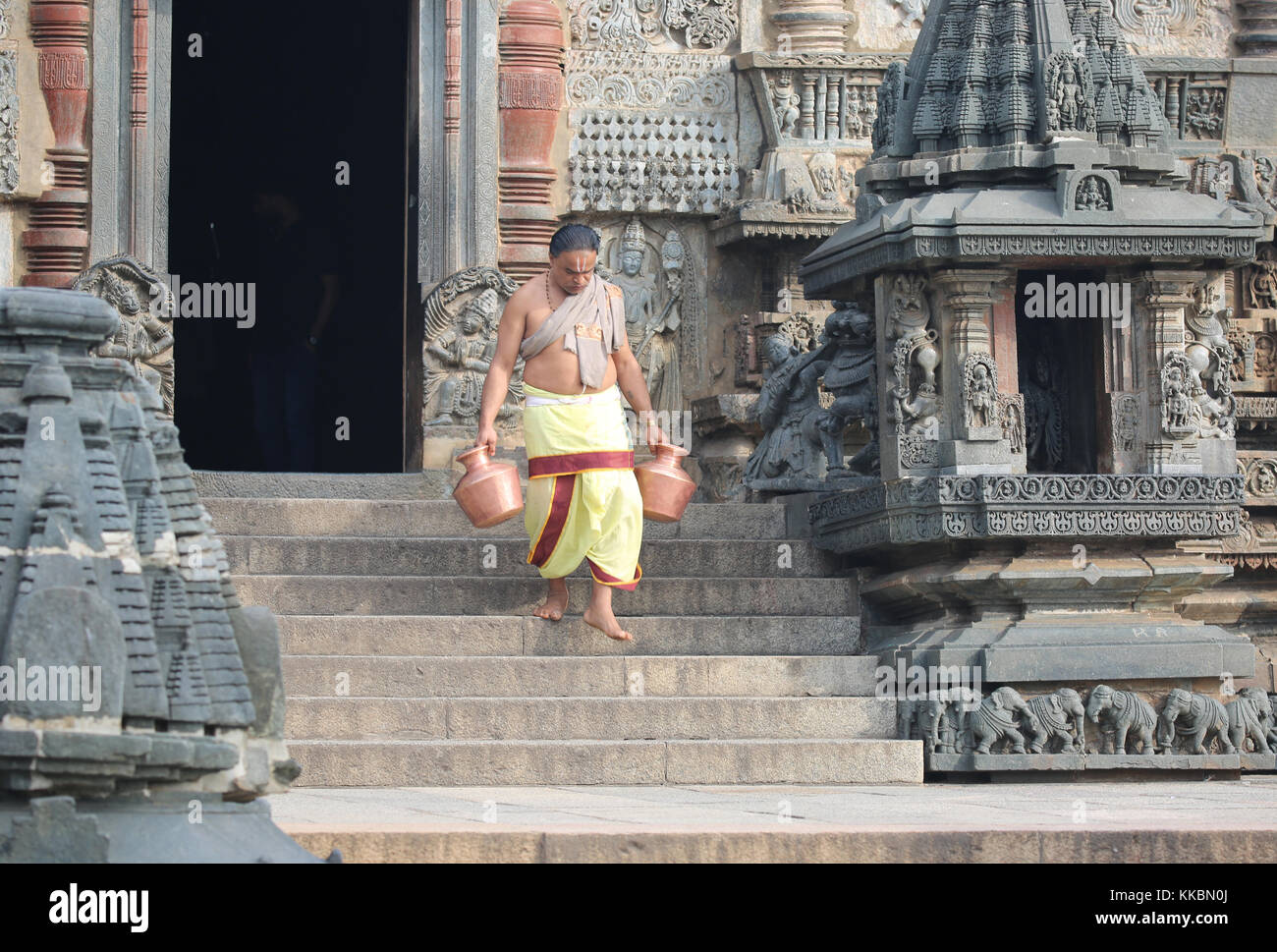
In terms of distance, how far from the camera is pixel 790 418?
44.3 feet

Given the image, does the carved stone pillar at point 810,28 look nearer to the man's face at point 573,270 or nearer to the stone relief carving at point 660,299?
the stone relief carving at point 660,299

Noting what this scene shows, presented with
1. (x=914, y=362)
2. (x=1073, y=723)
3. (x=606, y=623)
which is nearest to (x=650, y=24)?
(x=914, y=362)

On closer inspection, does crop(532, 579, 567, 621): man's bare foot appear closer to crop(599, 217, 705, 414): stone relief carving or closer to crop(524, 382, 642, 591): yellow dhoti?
crop(524, 382, 642, 591): yellow dhoti

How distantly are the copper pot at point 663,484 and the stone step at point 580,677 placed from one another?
0.75m

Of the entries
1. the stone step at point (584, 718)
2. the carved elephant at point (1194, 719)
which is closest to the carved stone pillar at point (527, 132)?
the stone step at point (584, 718)

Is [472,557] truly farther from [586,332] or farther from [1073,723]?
[1073,723]

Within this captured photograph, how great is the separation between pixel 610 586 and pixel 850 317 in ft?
7.31

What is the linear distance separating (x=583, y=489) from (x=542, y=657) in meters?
0.82

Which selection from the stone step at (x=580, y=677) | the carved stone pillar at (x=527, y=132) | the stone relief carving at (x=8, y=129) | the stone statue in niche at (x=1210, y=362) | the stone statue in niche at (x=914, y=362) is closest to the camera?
the stone step at (x=580, y=677)

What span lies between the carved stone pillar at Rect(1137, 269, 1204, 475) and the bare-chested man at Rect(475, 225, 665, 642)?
2.51m

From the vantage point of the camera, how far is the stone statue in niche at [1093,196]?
11906 mm

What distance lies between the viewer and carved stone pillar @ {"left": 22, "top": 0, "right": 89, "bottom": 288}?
1509 centimetres

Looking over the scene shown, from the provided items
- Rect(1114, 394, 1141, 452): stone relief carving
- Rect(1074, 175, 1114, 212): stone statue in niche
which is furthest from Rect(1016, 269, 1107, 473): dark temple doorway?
Rect(1074, 175, 1114, 212): stone statue in niche
